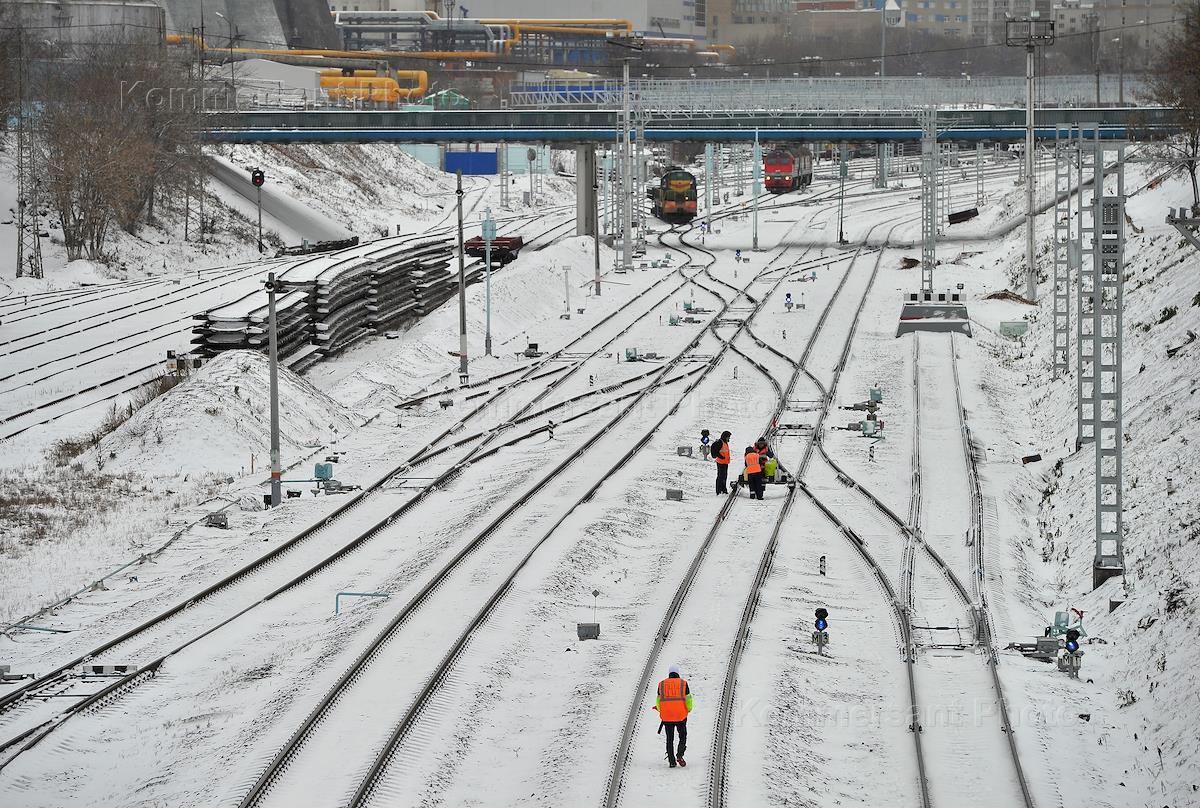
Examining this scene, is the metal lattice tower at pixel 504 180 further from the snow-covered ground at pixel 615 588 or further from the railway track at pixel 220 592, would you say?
the railway track at pixel 220 592

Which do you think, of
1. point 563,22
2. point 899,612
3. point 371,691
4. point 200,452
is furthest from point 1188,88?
point 563,22

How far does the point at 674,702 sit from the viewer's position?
1583 cm

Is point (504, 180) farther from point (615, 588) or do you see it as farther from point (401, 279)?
point (615, 588)

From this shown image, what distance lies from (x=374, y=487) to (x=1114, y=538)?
529 inches

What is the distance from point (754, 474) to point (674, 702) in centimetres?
1270

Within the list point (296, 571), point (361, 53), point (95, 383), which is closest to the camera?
point (296, 571)

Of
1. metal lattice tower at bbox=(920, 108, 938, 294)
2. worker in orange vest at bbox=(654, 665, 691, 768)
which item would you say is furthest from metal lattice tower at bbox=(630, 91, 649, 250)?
worker in orange vest at bbox=(654, 665, 691, 768)

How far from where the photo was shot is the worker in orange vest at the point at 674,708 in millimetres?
15836

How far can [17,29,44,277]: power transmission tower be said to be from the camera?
2234 inches

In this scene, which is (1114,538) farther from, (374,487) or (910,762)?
(374,487)

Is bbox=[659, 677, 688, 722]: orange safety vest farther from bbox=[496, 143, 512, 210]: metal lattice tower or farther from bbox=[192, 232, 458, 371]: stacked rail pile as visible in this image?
bbox=[496, 143, 512, 210]: metal lattice tower

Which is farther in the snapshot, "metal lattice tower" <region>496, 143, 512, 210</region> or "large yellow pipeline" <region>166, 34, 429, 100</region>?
"large yellow pipeline" <region>166, 34, 429, 100</region>

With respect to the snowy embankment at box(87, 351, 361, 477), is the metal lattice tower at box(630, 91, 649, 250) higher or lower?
higher

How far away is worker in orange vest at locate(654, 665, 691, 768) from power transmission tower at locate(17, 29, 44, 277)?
45177mm
